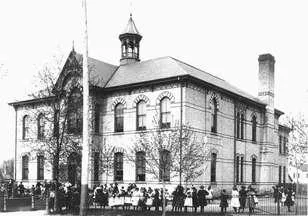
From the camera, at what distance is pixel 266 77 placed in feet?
124

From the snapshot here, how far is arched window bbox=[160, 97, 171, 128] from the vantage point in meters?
28.5

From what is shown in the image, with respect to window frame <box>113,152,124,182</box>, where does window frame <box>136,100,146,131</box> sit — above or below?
above

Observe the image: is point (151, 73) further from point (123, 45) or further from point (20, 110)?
point (20, 110)

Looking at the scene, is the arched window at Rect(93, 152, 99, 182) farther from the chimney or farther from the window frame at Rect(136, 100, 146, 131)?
the chimney

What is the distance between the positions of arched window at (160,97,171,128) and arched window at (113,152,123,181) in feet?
14.9

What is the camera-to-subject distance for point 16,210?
24.7 m

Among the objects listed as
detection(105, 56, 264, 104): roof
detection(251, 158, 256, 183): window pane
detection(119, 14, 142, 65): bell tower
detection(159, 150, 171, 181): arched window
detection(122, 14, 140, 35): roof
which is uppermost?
detection(122, 14, 140, 35): roof

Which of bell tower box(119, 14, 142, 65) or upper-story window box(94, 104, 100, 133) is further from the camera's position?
bell tower box(119, 14, 142, 65)

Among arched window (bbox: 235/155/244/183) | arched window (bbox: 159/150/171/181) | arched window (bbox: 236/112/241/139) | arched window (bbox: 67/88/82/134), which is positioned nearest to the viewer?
arched window (bbox: 159/150/171/181)

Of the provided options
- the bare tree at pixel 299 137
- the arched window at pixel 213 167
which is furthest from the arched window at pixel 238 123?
the arched window at pixel 213 167

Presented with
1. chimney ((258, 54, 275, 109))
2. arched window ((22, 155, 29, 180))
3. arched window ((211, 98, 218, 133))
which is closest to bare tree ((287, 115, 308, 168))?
chimney ((258, 54, 275, 109))

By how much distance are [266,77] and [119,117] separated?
48.6 feet

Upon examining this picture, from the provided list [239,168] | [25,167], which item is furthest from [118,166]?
[25,167]

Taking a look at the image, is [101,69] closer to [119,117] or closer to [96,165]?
[119,117]
